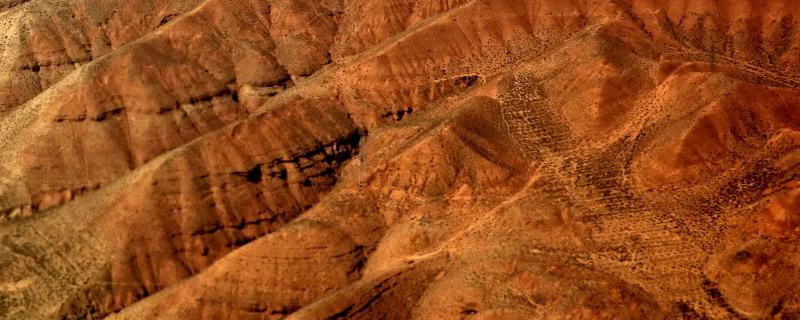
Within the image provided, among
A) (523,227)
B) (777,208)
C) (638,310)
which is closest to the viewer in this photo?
(638,310)

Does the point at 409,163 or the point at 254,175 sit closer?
the point at 409,163

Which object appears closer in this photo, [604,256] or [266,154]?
[604,256]

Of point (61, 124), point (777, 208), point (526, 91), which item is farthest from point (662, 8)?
point (61, 124)

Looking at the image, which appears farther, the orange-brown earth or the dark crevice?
the dark crevice

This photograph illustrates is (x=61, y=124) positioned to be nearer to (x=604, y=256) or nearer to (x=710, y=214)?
(x=604, y=256)

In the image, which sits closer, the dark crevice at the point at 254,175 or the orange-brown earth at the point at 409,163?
the orange-brown earth at the point at 409,163

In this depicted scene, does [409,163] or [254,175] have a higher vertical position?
[254,175]

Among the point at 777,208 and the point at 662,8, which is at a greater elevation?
the point at 662,8

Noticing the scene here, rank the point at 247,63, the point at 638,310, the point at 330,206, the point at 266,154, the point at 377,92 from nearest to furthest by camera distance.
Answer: the point at 638,310 → the point at 330,206 → the point at 266,154 → the point at 377,92 → the point at 247,63
